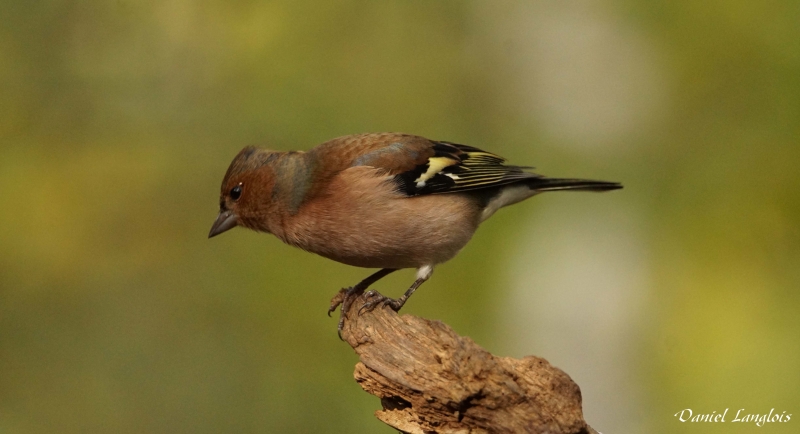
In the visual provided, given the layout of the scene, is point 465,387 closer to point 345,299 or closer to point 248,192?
point 345,299

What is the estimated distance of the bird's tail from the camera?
11.1 ft

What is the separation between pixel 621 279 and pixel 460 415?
8.08 feet

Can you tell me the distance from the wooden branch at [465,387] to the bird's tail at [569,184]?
1353 mm

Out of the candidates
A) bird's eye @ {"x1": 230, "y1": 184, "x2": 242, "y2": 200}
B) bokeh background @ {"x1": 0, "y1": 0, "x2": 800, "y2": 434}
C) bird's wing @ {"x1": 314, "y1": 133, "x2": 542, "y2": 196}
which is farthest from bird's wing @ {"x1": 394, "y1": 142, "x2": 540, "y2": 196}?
bokeh background @ {"x1": 0, "y1": 0, "x2": 800, "y2": 434}

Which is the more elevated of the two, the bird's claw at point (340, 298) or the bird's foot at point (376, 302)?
the bird's foot at point (376, 302)

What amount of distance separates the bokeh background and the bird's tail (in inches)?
36.1

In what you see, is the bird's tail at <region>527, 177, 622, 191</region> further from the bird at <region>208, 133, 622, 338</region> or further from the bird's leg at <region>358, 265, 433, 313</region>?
the bird's leg at <region>358, 265, 433, 313</region>

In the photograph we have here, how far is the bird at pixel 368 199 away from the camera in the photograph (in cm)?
302

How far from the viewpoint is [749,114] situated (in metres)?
4.22

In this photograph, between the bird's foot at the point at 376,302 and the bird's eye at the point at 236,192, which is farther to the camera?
the bird's eye at the point at 236,192
